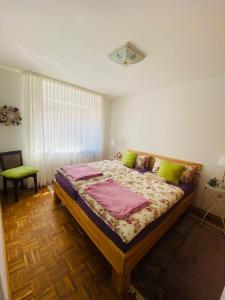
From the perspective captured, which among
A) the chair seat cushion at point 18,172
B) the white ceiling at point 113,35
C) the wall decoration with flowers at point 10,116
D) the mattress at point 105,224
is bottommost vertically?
the mattress at point 105,224

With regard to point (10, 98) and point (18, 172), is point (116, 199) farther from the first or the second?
point (10, 98)

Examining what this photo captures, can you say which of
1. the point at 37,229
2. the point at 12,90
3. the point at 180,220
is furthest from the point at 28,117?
the point at 180,220

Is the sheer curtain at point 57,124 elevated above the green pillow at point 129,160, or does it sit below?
above

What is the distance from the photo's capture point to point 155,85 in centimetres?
297

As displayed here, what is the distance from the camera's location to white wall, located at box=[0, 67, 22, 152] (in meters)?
2.64

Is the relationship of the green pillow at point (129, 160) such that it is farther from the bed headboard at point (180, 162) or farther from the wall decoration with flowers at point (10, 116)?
the wall decoration with flowers at point (10, 116)

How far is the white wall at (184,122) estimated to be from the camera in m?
2.40

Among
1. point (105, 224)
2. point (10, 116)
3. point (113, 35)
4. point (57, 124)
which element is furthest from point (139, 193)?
point (10, 116)

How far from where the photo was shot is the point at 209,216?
250cm

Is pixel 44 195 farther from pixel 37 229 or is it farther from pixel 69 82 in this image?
pixel 69 82

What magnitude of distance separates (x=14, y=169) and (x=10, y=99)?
1.45 meters

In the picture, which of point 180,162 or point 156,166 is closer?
point 180,162

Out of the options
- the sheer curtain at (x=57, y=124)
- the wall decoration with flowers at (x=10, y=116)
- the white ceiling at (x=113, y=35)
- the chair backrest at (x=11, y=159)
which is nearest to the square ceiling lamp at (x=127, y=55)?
the white ceiling at (x=113, y=35)

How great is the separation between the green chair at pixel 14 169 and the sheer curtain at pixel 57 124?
18 centimetres
